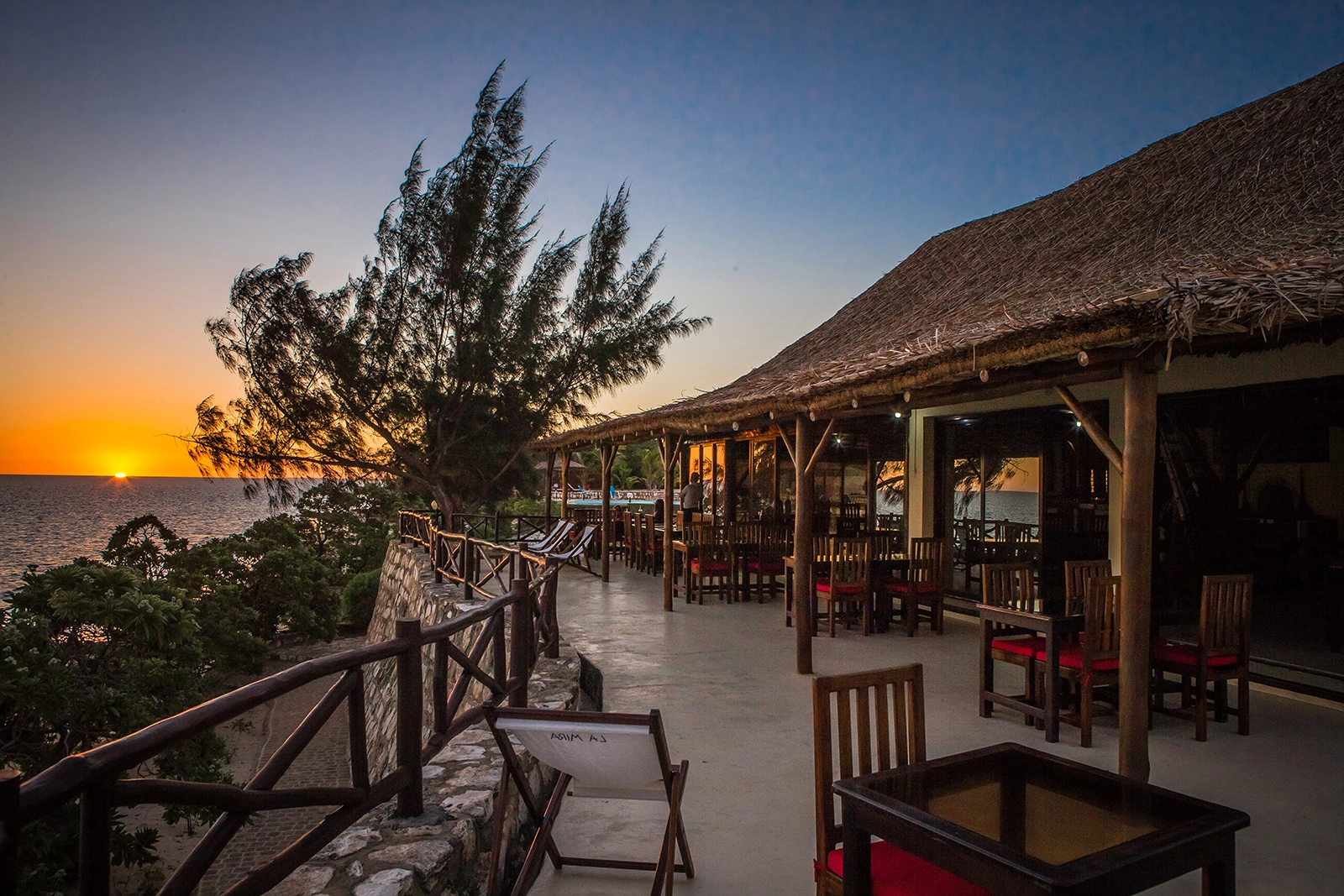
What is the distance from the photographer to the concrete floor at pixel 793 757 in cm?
296

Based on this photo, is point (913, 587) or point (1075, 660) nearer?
point (1075, 660)

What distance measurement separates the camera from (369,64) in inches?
498

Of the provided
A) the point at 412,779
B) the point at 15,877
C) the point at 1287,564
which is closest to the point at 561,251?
the point at 1287,564

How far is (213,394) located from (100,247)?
12.7 feet

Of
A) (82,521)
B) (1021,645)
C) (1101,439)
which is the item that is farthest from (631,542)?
(82,521)

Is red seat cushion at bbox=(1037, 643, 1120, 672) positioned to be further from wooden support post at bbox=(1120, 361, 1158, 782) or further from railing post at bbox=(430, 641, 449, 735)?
railing post at bbox=(430, 641, 449, 735)

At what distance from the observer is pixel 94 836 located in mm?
1500

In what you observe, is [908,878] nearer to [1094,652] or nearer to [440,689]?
[440,689]

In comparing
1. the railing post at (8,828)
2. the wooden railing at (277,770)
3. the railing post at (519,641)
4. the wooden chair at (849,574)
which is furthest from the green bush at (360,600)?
the railing post at (8,828)

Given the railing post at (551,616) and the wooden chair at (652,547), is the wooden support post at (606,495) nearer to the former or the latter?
the wooden chair at (652,547)

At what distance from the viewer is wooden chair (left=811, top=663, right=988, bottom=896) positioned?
1.92 metres

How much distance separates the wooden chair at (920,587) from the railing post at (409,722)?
17.8ft

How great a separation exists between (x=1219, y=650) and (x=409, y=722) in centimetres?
433

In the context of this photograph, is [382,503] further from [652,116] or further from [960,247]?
[960,247]
